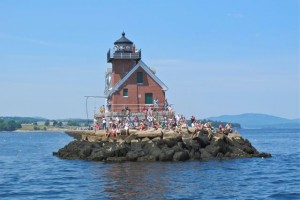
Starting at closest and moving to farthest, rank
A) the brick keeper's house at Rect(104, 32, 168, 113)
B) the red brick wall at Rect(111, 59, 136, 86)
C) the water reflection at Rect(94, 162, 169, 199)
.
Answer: the water reflection at Rect(94, 162, 169, 199) → the brick keeper's house at Rect(104, 32, 168, 113) → the red brick wall at Rect(111, 59, 136, 86)

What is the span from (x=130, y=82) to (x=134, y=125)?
8.01 meters

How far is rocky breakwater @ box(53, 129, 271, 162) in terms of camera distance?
38562 mm

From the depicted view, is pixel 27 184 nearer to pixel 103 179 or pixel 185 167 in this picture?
pixel 103 179

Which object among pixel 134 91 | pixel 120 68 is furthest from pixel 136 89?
pixel 120 68

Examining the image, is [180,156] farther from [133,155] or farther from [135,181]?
[135,181]

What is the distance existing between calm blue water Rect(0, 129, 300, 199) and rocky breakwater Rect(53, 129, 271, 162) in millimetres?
1591

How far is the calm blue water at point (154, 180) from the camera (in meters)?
25.2

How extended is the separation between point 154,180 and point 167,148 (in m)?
10.6

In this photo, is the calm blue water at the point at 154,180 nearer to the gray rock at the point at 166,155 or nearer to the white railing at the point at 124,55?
the gray rock at the point at 166,155

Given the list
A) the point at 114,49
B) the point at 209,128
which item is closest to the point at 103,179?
the point at 209,128

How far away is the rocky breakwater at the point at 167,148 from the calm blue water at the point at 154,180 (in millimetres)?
1591

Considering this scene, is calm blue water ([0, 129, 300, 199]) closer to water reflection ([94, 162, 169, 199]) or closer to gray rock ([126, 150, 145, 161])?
water reflection ([94, 162, 169, 199])

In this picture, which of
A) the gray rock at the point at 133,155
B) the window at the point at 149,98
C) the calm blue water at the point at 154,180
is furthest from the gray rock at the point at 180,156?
the window at the point at 149,98

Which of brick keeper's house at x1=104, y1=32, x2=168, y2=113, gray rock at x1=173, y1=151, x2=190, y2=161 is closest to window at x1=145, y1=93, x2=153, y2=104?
brick keeper's house at x1=104, y1=32, x2=168, y2=113
